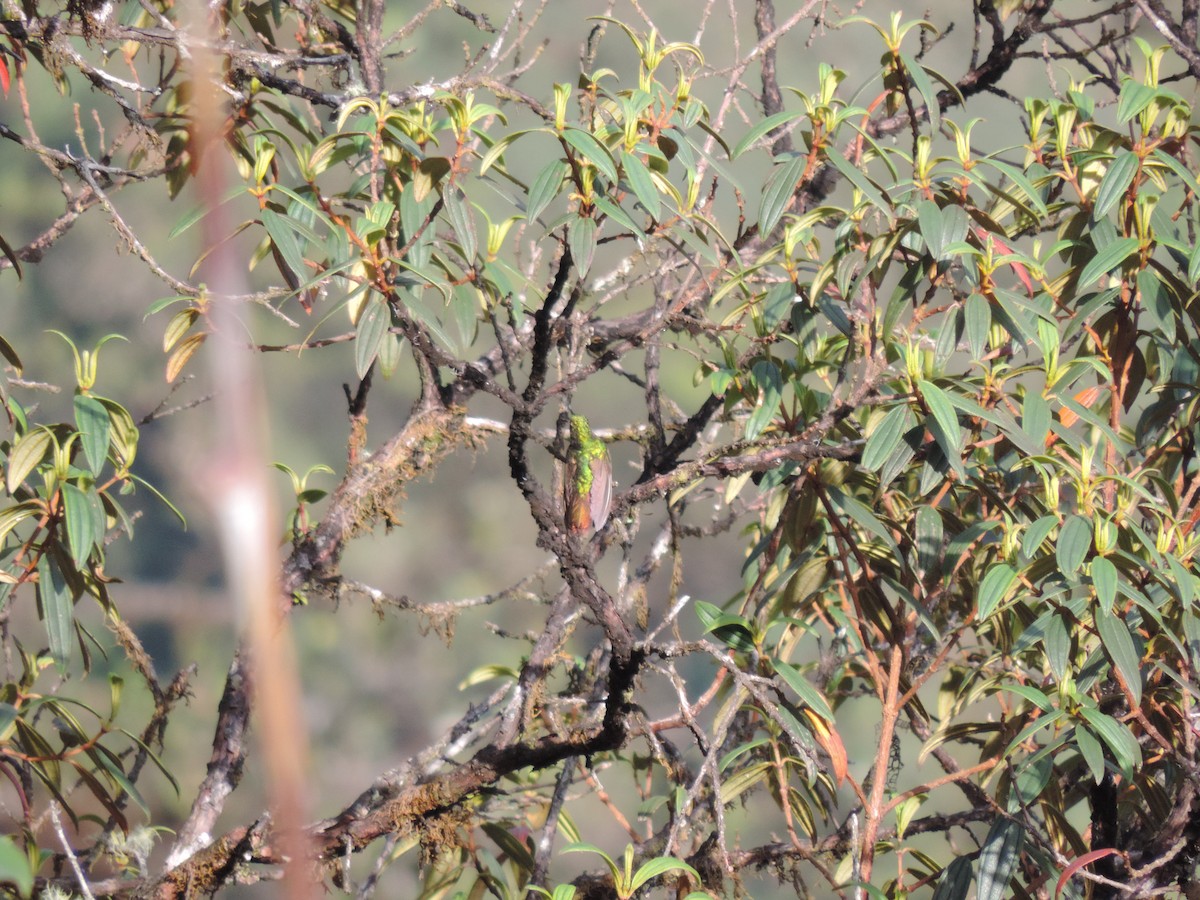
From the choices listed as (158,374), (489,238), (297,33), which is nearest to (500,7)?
(158,374)

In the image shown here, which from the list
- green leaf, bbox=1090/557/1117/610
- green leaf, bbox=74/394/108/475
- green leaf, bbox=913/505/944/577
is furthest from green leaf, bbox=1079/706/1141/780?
green leaf, bbox=74/394/108/475

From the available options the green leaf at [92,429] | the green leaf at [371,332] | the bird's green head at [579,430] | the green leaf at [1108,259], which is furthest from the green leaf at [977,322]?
the green leaf at [92,429]

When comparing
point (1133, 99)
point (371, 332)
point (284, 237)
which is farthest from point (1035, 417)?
point (284, 237)

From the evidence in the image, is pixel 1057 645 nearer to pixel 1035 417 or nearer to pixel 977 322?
pixel 1035 417

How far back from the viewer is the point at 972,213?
116 cm

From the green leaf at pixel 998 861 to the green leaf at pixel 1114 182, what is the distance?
73 centimetres

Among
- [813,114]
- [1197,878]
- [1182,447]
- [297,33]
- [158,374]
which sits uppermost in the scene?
[158,374]

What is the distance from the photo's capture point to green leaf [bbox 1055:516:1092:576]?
99 cm

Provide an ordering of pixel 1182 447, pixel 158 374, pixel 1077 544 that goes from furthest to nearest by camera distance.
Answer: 1. pixel 158 374
2. pixel 1182 447
3. pixel 1077 544

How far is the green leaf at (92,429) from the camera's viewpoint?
3.62 feet

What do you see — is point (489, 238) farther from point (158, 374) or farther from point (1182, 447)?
point (158, 374)

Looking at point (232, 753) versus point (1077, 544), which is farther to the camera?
point (232, 753)

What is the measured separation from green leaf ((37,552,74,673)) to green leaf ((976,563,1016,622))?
0.98 meters

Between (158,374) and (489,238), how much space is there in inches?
145
